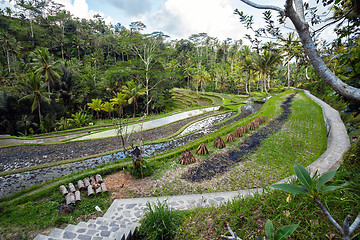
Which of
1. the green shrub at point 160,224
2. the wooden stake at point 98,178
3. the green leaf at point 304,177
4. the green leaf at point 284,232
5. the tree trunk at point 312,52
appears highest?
the tree trunk at point 312,52

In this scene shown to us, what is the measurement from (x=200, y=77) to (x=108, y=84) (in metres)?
15.2

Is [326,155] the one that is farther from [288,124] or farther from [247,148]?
[288,124]

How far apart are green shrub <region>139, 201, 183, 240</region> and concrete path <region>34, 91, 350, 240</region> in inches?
9.3

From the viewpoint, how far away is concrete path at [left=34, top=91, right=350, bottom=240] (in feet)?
8.57

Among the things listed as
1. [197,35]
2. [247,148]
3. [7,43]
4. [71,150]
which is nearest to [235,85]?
[197,35]

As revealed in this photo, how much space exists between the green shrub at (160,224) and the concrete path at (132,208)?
236 millimetres

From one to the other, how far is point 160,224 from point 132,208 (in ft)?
4.72

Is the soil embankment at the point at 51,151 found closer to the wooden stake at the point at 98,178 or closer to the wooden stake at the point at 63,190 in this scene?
the wooden stake at the point at 98,178

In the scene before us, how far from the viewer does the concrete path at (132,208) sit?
103 inches

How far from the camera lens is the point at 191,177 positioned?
16.6 ft

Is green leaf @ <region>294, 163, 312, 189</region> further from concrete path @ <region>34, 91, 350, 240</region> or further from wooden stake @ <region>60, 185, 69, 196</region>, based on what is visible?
wooden stake @ <region>60, 185, 69, 196</region>

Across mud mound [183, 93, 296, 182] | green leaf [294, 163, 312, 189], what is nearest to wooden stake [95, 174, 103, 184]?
mud mound [183, 93, 296, 182]

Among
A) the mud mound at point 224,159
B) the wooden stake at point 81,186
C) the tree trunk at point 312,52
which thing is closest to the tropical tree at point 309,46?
the tree trunk at point 312,52

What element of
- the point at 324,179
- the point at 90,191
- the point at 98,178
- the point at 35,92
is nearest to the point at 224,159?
the point at 98,178
